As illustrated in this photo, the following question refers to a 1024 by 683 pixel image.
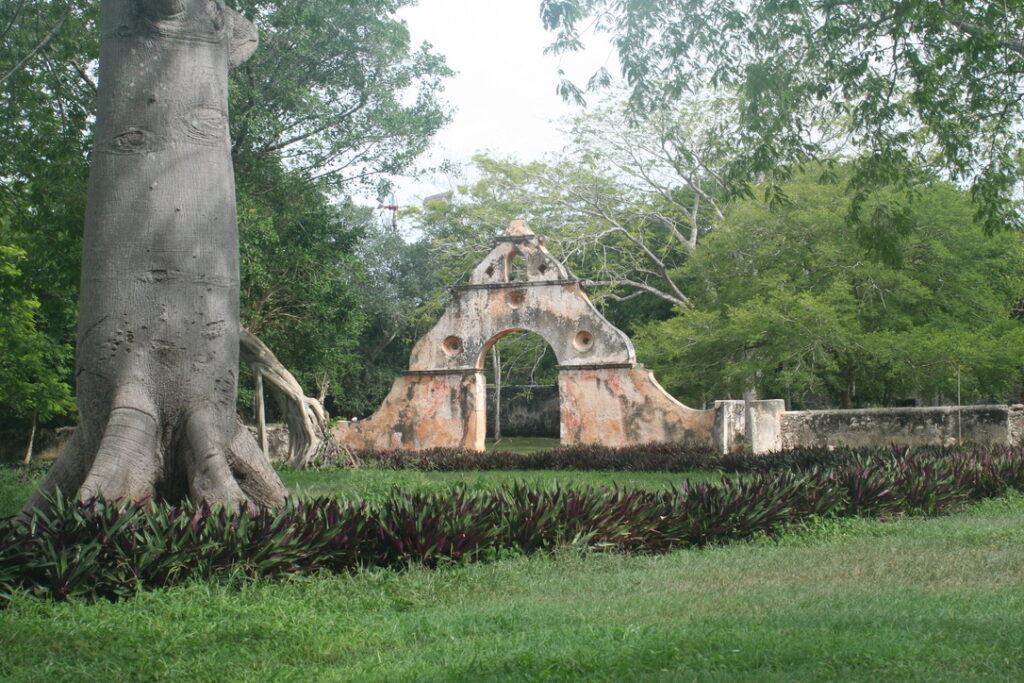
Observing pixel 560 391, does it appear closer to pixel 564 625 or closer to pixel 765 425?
pixel 765 425

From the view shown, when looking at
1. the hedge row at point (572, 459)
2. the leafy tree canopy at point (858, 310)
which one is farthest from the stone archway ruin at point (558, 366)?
the leafy tree canopy at point (858, 310)

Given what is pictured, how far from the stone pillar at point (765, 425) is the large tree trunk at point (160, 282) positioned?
10881mm

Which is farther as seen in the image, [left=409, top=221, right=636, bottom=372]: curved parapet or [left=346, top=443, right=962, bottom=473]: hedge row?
[left=409, top=221, right=636, bottom=372]: curved parapet

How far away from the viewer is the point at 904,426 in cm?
1636

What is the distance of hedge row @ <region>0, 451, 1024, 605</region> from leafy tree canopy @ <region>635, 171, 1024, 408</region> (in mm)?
9463

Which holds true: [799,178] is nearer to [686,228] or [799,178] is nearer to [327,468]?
[686,228]

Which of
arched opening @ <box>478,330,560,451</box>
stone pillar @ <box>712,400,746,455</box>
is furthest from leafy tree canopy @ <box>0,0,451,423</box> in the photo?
arched opening @ <box>478,330,560,451</box>

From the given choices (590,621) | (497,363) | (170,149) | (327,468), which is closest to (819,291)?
(327,468)

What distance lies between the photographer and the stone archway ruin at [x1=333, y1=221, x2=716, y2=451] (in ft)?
61.1

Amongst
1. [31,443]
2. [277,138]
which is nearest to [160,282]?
Result: [277,138]

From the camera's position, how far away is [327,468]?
17.2 m

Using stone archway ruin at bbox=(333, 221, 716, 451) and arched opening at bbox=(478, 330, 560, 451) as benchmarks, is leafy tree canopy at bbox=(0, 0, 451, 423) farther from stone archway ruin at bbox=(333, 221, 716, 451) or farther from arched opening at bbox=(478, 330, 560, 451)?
arched opening at bbox=(478, 330, 560, 451)

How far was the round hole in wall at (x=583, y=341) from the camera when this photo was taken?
18.9 meters

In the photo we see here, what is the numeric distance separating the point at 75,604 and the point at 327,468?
1222 centimetres
